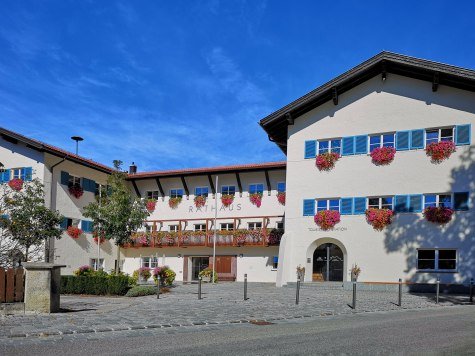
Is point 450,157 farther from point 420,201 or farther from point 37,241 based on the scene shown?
point 37,241

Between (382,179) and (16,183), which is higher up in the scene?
(382,179)

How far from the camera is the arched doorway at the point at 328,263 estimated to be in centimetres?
3131

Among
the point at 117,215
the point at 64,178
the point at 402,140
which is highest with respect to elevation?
the point at 402,140

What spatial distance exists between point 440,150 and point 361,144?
4110 mm

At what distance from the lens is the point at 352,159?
30.0m

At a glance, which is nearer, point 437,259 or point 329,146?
point 437,259

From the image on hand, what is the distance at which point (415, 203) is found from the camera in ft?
92.3

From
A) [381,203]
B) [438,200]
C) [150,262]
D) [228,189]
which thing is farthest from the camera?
→ [150,262]

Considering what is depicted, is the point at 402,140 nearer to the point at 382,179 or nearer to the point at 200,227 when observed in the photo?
the point at 382,179

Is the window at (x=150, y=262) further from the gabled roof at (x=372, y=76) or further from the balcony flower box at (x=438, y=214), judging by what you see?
the balcony flower box at (x=438, y=214)

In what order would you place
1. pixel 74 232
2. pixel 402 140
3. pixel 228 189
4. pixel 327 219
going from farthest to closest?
pixel 228 189 → pixel 74 232 → pixel 327 219 → pixel 402 140

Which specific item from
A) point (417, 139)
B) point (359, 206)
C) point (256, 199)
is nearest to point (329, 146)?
point (359, 206)

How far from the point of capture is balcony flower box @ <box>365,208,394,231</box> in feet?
93.4

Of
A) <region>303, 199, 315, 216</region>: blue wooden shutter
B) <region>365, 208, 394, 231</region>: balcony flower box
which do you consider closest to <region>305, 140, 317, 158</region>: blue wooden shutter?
<region>303, 199, 315, 216</region>: blue wooden shutter
